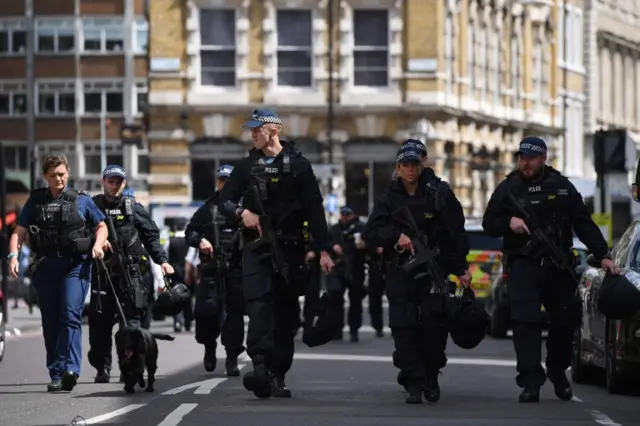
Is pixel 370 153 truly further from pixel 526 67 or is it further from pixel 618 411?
pixel 618 411

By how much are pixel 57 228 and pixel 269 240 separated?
2.54 metres

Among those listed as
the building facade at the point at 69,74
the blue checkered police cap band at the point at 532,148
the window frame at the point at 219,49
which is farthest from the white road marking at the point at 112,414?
the building facade at the point at 69,74

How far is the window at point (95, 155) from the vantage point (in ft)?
316

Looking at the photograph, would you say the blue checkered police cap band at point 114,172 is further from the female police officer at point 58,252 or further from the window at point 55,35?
the window at point 55,35

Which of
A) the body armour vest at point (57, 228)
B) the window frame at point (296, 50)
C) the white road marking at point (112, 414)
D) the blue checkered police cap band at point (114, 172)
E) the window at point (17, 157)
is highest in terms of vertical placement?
the window frame at point (296, 50)

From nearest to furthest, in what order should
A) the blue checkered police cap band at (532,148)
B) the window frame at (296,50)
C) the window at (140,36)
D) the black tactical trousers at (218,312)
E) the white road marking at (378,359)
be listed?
the blue checkered police cap band at (532,148) → the black tactical trousers at (218,312) → the white road marking at (378,359) → the window frame at (296,50) → the window at (140,36)

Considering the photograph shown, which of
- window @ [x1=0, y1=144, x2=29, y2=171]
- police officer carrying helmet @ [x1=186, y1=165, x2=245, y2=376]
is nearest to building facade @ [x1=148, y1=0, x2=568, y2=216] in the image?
window @ [x1=0, y1=144, x2=29, y2=171]

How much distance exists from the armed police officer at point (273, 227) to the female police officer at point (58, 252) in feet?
6.47

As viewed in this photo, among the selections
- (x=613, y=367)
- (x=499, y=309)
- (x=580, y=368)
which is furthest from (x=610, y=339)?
(x=499, y=309)

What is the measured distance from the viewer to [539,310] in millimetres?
17297

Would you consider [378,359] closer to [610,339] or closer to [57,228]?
[610,339]

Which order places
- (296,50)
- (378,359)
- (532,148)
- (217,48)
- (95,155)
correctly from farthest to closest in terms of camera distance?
1. (95,155)
2. (296,50)
3. (217,48)
4. (378,359)
5. (532,148)

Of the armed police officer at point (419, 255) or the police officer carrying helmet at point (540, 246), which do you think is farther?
the police officer carrying helmet at point (540, 246)

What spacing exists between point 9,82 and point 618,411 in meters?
82.7
